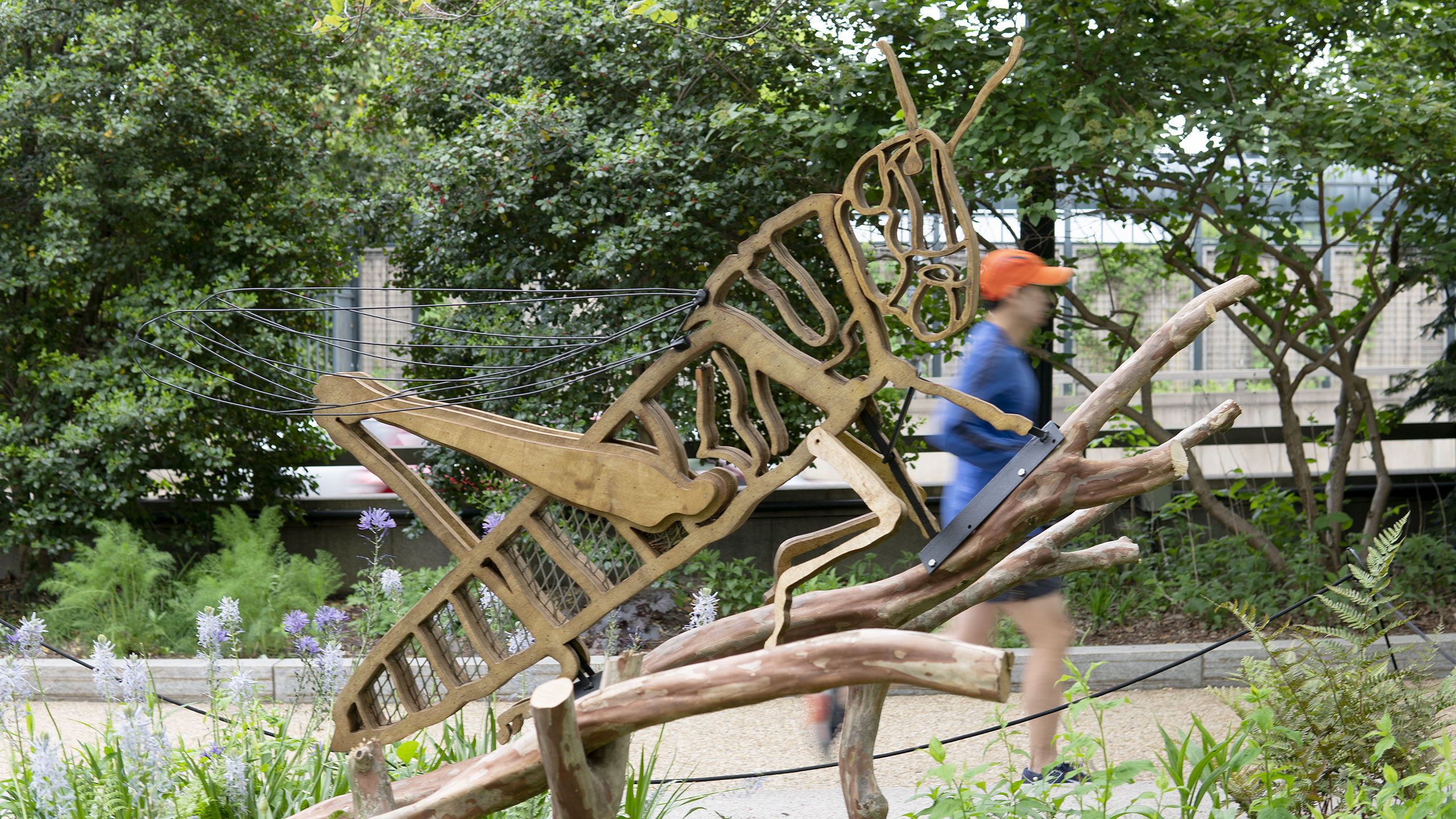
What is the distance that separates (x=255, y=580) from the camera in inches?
228

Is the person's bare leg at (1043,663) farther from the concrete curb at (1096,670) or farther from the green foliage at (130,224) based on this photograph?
the green foliage at (130,224)

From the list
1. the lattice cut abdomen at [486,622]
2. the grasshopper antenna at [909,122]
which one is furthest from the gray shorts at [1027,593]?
the grasshopper antenna at [909,122]

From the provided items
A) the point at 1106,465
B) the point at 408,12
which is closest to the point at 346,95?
the point at 408,12

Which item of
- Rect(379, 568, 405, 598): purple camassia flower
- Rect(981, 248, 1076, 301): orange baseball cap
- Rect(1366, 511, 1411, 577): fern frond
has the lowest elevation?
Rect(379, 568, 405, 598): purple camassia flower

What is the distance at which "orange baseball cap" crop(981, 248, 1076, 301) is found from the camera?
10.2 ft

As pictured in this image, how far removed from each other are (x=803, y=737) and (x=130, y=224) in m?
4.90

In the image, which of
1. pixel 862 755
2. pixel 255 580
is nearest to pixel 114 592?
pixel 255 580

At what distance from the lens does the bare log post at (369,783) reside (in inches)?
92.5

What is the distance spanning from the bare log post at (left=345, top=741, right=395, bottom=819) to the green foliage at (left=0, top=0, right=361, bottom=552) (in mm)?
4076

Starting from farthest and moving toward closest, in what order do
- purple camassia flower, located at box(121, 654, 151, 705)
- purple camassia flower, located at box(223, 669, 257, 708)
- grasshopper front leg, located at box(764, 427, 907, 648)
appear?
purple camassia flower, located at box(223, 669, 257, 708) < purple camassia flower, located at box(121, 654, 151, 705) < grasshopper front leg, located at box(764, 427, 907, 648)

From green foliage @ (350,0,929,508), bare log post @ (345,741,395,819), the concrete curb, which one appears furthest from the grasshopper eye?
the concrete curb

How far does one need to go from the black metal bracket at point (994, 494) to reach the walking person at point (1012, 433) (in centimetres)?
54

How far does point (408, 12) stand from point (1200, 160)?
4.39 meters

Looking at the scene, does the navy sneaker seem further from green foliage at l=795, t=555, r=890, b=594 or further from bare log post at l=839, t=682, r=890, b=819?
green foliage at l=795, t=555, r=890, b=594
